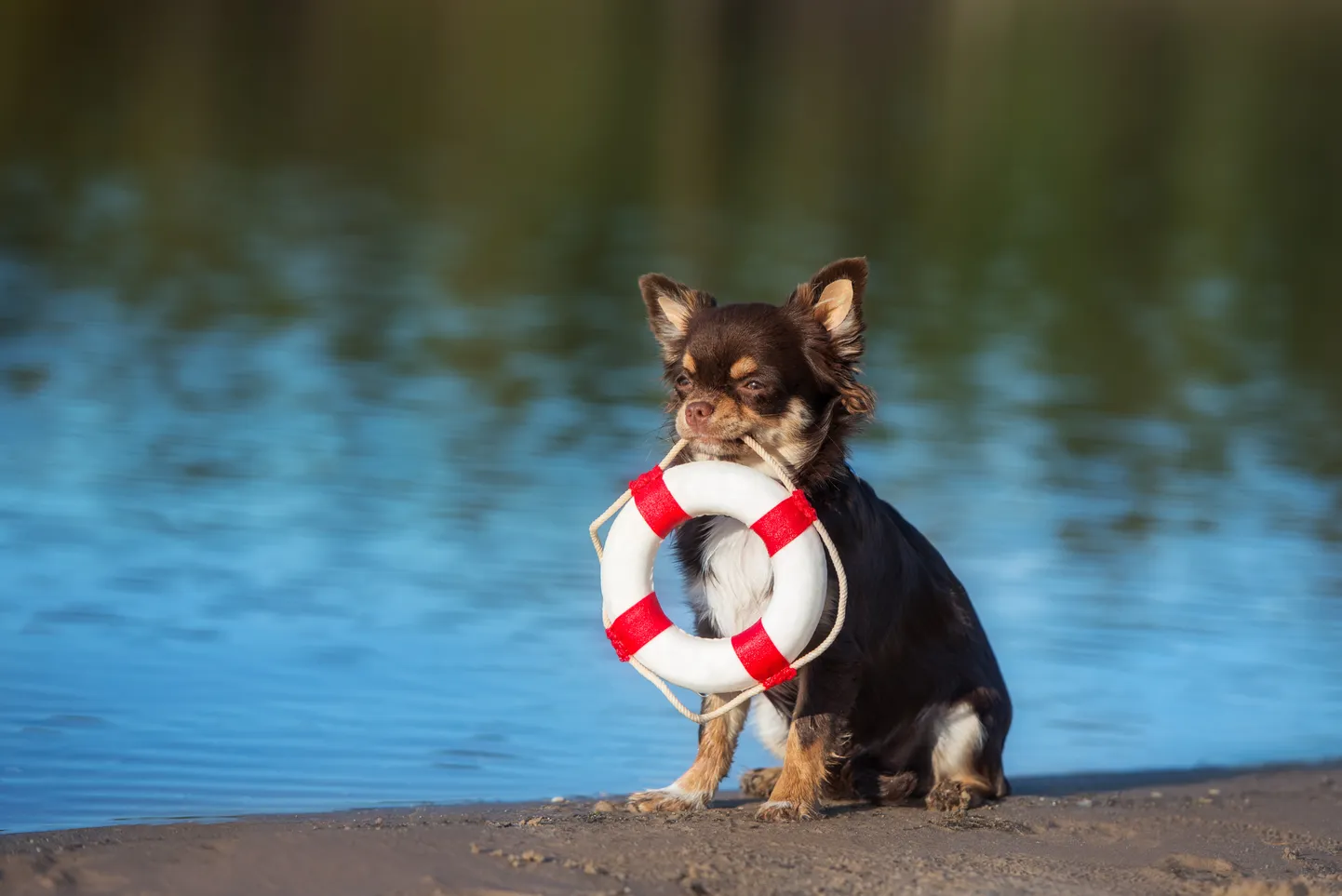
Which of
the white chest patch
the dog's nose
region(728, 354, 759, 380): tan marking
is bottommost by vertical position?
the white chest patch

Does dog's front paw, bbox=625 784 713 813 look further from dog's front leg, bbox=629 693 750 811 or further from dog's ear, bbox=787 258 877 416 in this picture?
dog's ear, bbox=787 258 877 416

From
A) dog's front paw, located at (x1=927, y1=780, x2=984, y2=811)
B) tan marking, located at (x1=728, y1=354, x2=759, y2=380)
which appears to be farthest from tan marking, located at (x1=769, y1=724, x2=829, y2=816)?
tan marking, located at (x1=728, y1=354, x2=759, y2=380)

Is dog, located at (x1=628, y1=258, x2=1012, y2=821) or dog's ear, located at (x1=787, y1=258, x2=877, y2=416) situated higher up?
dog's ear, located at (x1=787, y1=258, x2=877, y2=416)

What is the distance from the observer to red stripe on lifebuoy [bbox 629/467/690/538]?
17.3 feet

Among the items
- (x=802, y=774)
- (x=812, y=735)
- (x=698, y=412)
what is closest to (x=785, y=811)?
(x=802, y=774)

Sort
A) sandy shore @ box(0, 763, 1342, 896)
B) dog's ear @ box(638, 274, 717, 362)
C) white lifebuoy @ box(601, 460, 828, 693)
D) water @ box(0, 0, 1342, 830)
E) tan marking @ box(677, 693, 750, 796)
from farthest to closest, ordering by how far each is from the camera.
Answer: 1. water @ box(0, 0, 1342, 830)
2. dog's ear @ box(638, 274, 717, 362)
3. tan marking @ box(677, 693, 750, 796)
4. white lifebuoy @ box(601, 460, 828, 693)
5. sandy shore @ box(0, 763, 1342, 896)

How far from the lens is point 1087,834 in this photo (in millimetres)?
5355

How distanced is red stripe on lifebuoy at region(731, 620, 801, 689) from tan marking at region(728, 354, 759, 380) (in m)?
0.75

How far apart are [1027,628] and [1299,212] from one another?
18.5m

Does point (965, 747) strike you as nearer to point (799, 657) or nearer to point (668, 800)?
point (799, 657)

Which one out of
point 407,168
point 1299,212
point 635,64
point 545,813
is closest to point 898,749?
point 545,813

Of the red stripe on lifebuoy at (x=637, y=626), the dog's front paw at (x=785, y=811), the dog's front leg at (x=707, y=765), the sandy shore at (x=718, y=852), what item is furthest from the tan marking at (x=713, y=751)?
the red stripe on lifebuoy at (x=637, y=626)

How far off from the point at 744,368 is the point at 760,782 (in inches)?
57.3

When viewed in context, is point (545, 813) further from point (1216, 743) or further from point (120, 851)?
point (1216, 743)
